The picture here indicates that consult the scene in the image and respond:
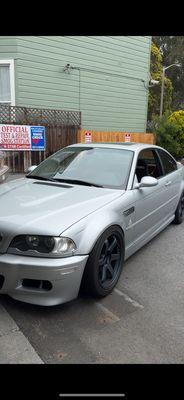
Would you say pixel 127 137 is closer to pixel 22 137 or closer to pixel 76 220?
pixel 22 137

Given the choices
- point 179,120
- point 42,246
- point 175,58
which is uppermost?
point 175,58

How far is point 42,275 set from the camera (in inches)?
104

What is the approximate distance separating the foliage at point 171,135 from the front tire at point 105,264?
10.9 metres

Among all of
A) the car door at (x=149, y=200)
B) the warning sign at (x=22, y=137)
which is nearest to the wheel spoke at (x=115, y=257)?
the car door at (x=149, y=200)

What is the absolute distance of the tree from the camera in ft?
111

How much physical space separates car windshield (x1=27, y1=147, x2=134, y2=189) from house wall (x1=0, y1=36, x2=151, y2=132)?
6229 mm

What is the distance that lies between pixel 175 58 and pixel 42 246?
120 feet

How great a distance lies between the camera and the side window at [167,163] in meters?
4.99

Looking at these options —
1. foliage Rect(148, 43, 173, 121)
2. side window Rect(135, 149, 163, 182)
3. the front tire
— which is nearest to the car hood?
the front tire

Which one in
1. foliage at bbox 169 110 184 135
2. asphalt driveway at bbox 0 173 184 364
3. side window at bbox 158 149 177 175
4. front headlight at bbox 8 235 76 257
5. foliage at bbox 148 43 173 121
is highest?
foliage at bbox 148 43 173 121

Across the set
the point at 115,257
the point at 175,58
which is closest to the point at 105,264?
the point at 115,257

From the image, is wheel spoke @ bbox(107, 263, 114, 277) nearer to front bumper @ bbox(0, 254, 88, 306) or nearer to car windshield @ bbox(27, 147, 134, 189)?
front bumper @ bbox(0, 254, 88, 306)

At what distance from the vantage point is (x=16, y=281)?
2.69 meters
